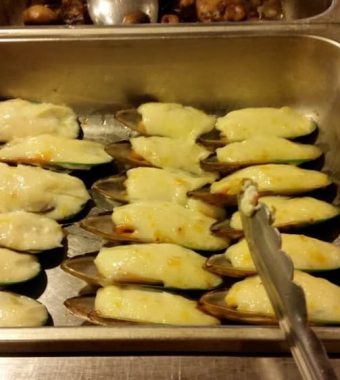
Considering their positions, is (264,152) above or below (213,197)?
above

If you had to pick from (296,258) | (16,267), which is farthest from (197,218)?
(16,267)

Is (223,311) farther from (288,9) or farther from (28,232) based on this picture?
(288,9)

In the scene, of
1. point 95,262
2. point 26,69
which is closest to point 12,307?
point 95,262

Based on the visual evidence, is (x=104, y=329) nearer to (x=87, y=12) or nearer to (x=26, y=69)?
(x=26, y=69)

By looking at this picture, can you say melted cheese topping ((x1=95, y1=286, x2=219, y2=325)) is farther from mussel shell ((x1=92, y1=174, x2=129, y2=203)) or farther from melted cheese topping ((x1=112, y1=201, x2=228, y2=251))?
mussel shell ((x1=92, y1=174, x2=129, y2=203))

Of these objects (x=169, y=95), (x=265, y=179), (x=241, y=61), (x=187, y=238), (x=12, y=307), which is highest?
(x=241, y=61)

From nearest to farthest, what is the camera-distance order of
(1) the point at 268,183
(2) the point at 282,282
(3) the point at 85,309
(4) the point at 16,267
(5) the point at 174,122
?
(2) the point at 282,282 < (3) the point at 85,309 < (4) the point at 16,267 < (1) the point at 268,183 < (5) the point at 174,122
